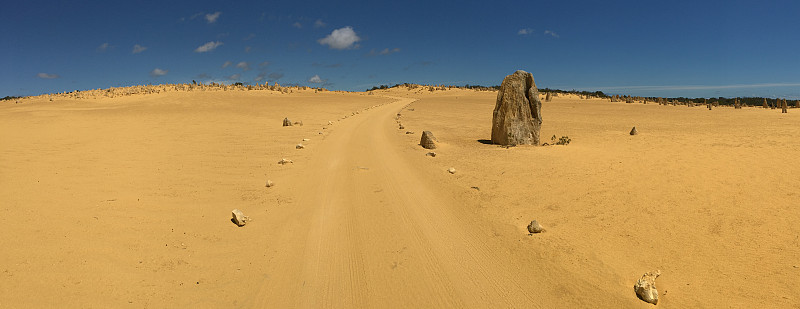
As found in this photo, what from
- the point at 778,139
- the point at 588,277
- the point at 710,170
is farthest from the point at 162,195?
the point at 778,139

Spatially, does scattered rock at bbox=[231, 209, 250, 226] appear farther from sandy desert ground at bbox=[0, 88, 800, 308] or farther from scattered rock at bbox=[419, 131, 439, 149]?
scattered rock at bbox=[419, 131, 439, 149]

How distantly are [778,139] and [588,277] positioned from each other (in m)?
13.1

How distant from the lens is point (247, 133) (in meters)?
17.7

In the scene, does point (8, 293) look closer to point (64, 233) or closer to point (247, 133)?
point (64, 233)

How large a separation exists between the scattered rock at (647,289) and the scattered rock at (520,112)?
1027 centimetres

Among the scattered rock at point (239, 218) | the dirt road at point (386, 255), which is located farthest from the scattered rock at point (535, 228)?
the scattered rock at point (239, 218)

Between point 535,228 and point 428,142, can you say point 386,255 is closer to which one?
point 535,228

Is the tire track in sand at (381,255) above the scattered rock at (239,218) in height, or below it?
below

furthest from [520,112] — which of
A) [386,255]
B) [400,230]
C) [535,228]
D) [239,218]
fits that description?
[239,218]

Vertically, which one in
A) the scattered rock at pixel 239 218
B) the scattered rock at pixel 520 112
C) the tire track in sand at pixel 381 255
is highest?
the scattered rock at pixel 520 112

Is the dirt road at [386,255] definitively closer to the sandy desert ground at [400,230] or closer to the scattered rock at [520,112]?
the sandy desert ground at [400,230]

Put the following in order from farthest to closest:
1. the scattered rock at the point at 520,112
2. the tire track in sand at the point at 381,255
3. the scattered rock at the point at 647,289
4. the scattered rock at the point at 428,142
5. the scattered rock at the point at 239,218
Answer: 1. the scattered rock at the point at 520,112
2. the scattered rock at the point at 428,142
3. the scattered rock at the point at 239,218
4. the tire track in sand at the point at 381,255
5. the scattered rock at the point at 647,289

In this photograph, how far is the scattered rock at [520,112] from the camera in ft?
47.7

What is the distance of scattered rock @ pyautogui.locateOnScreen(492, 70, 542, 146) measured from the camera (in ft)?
47.7
